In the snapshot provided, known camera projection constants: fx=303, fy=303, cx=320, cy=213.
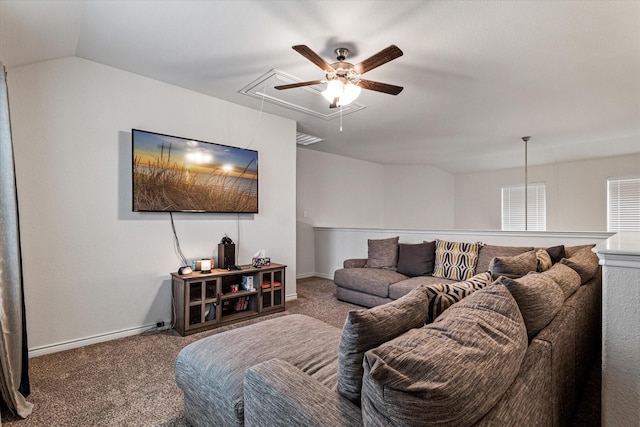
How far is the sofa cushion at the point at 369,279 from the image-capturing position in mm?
3580

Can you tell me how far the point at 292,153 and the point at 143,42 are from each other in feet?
7.08

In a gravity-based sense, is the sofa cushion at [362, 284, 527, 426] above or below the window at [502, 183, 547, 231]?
below

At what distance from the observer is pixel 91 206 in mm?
2705

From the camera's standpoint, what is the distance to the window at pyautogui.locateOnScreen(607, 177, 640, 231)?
211 inches

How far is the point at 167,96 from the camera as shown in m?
3.15

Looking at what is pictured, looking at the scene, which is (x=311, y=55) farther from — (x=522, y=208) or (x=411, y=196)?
(x=522, y=208)

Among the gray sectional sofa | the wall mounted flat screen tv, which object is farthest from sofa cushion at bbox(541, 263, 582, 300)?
the wall mounted flat screen tv

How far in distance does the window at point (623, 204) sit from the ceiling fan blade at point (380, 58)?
6059 millimetres

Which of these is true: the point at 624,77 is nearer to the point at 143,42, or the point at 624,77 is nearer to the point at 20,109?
the point at 143,42

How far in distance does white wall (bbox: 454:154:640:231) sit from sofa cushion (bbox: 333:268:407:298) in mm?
4412

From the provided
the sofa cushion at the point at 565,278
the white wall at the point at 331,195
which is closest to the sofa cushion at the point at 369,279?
the white wall at the point at 331,195

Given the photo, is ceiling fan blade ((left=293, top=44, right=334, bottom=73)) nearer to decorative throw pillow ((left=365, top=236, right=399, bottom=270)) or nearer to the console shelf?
the console shelf

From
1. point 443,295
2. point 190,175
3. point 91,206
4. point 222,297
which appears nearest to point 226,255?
point 222,297

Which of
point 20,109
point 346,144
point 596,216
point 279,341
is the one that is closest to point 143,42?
point 20,109
